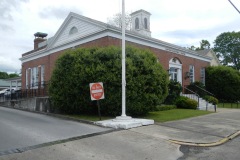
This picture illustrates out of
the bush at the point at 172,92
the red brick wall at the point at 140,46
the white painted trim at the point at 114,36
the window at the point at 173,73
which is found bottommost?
the bush at the point at 172,92

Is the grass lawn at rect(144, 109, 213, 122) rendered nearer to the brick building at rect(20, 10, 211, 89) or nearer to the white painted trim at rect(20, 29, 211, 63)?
the brick building at rect(20, 10, 211, 89)

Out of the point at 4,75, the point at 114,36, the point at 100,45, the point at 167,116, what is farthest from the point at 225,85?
the point at 4,75

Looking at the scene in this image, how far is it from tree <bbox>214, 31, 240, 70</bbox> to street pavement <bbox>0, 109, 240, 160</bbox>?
184 ft

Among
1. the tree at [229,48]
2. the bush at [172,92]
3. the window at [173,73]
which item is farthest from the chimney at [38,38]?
the tree at [229,48]

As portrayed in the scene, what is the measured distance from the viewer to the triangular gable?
21094 millimetres

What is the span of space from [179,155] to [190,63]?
922 inches

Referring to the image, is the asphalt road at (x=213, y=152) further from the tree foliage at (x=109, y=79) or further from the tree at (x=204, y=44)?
the tree at (x=204, y=44)

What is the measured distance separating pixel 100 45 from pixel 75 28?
4843 millimetres

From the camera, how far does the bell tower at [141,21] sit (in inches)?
1276

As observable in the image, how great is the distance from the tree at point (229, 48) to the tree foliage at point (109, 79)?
53.9 meters

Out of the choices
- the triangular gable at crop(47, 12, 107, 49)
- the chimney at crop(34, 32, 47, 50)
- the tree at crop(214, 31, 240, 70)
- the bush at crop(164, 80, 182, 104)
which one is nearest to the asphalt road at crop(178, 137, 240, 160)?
the bush at crop(164, 80, 182, 104)

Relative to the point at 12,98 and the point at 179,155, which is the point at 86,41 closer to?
the point at 12,98

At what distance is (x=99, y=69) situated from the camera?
13625 mm

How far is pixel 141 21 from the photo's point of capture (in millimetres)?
32625
